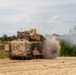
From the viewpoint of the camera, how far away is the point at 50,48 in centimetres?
3200

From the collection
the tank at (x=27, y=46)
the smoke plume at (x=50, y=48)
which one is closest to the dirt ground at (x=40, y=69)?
the tank at (x=27, y=46)

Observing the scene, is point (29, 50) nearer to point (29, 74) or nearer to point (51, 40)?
point (51, 40)

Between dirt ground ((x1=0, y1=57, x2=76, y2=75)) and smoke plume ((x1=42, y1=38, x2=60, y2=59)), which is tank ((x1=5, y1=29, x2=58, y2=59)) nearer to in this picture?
smoke plume ((x1=42, y1=38, x2=60, y2=59))

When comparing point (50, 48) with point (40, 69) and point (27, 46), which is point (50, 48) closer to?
point (27, 46)

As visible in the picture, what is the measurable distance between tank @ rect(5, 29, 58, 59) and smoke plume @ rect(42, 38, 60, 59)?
0.12 metres

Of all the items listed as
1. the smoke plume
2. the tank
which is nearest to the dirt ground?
the tank

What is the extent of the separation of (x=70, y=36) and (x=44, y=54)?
5.36m

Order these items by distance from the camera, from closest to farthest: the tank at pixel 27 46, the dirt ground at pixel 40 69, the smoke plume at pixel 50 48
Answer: the dirt ground at pixel 40 69
the tank at pixel 27 46
the smoke plume at pixel 50 48

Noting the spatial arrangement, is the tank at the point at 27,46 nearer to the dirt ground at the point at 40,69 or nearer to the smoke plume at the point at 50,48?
the smoke plume at the point at 50,48

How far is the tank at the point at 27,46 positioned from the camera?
30250 mm

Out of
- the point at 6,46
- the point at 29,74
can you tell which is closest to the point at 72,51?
the point at 6,46

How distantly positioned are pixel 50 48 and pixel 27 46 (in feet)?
8.33

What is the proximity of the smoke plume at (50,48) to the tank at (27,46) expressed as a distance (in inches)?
4.7

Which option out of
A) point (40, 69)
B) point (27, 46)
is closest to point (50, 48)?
point (27, 46)
